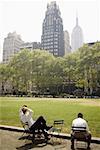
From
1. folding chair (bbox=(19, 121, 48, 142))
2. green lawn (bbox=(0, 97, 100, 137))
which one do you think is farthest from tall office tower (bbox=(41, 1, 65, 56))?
folding chair (bbox=(19, 121, 48, 142))

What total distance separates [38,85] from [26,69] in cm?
590

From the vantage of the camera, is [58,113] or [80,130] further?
[58,113]

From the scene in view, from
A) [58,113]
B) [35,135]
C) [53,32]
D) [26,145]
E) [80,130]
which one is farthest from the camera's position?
[53,32]

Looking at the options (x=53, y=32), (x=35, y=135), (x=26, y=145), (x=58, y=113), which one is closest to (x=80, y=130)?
A: (x=26, y=145)

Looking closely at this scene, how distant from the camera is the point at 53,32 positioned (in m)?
182

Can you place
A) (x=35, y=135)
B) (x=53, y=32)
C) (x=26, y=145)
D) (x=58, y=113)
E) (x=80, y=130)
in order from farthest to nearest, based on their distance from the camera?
1. (x=53, y=32)
2. (x=58, y=113)
3. (x=35, y=135)
4. (x=26, y=145)
5. (x=80, y=130)

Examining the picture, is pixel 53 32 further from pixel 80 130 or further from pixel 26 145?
pixel 80 130

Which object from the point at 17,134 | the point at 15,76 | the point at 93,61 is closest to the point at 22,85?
the point at 15,76

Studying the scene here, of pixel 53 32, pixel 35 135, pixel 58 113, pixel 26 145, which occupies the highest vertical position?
pixel 53 32

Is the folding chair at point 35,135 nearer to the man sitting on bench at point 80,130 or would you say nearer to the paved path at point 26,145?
the paved path at point 26,145

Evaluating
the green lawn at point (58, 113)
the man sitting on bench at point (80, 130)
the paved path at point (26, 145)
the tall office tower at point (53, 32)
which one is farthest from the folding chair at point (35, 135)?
the tall office tower at point (53, 32)

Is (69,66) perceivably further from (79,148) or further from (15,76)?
(79,148)

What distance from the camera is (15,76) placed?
88.2m

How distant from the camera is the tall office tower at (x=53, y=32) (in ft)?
577
